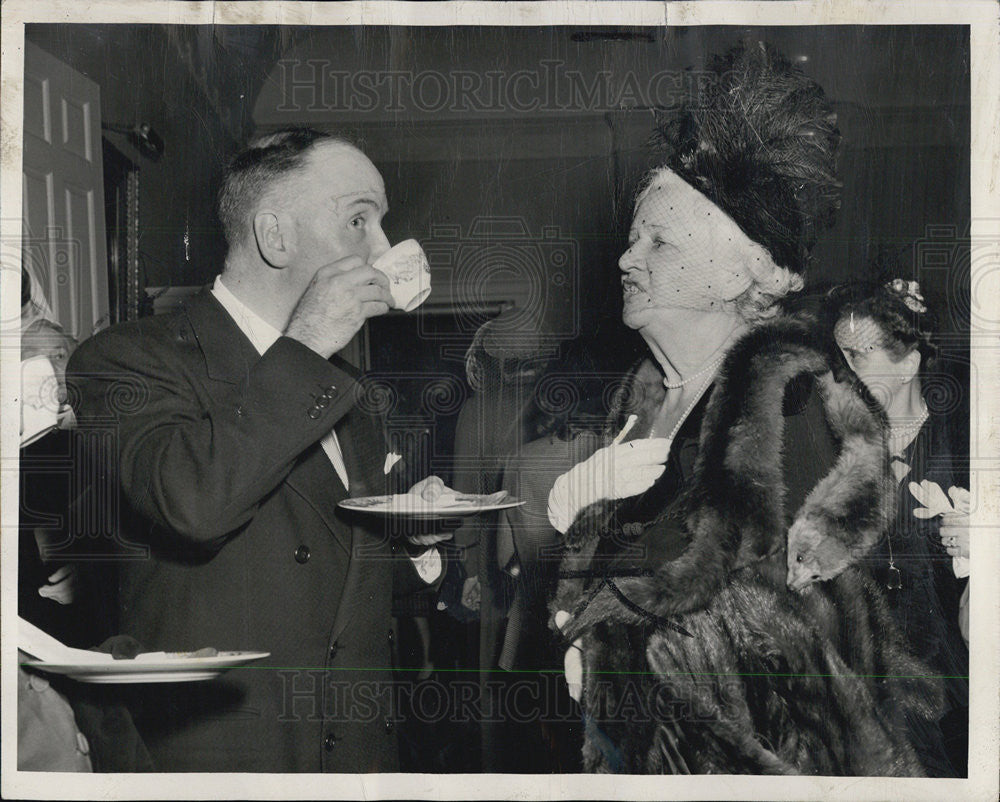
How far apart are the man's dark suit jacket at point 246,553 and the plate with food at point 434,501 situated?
0.05m

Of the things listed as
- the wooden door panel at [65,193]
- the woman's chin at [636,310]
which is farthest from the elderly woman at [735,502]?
the wooden door panel at [65,193]

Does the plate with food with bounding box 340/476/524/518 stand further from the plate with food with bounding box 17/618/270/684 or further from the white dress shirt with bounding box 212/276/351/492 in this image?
the plate with food with bounding box 17/618/270/684

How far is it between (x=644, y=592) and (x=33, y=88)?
6.35 feet

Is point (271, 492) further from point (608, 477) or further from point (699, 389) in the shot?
point (699, 389)

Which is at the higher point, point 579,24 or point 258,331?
point 579,24

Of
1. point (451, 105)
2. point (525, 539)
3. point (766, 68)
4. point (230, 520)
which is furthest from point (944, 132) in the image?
point (230, 520)

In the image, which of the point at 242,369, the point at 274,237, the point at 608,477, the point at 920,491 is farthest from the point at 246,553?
the point at 920,491

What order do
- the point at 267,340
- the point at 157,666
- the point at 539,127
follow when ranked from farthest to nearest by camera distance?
1. the point at 539,127
2. the point at 267,340
3. the point at 157,666

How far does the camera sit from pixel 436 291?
95.0 inches

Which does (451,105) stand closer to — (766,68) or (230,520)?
(766,68)

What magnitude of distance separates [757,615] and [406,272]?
1.17 meters

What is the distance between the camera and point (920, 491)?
2.40m

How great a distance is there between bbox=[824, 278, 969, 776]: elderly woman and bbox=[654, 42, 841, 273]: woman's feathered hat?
8.2 inches

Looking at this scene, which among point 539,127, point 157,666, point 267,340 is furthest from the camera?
point 539,127
